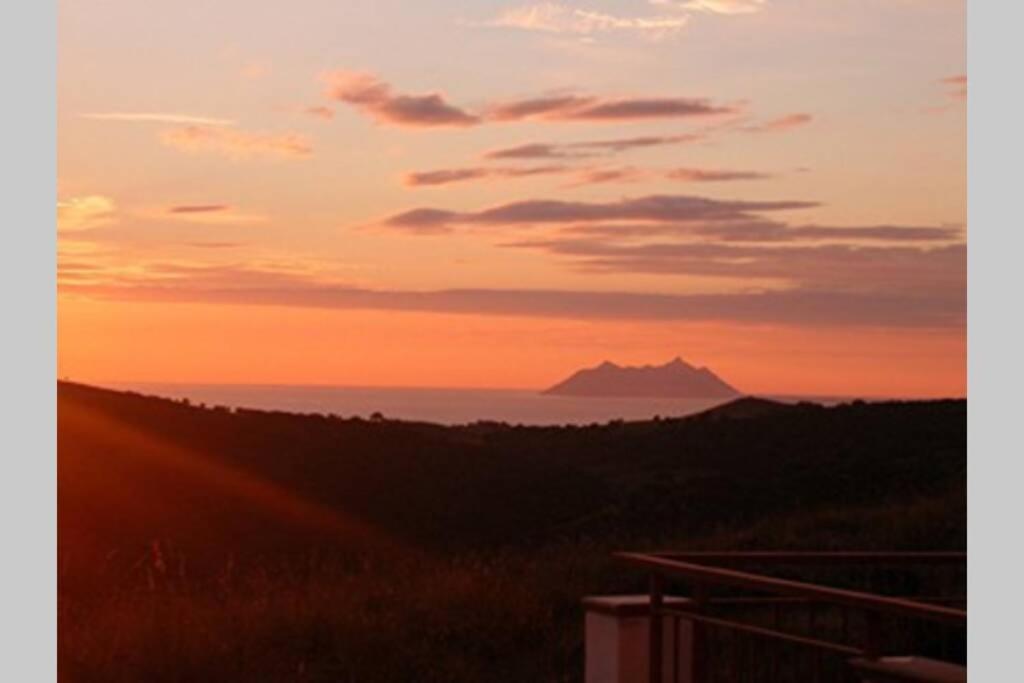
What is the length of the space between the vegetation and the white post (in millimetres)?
3337

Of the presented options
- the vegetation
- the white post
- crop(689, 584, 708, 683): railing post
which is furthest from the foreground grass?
crop(689, 584, 708, 683): railing post

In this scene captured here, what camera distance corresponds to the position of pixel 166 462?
4016 cm

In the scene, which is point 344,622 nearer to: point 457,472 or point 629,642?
point 629,642

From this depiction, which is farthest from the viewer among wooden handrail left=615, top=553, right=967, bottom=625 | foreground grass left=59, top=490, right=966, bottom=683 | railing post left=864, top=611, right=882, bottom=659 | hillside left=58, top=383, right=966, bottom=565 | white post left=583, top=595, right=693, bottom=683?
hillside left=58, top=383, right=966, bottom=565

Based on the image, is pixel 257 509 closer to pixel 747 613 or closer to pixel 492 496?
pixel 492 496

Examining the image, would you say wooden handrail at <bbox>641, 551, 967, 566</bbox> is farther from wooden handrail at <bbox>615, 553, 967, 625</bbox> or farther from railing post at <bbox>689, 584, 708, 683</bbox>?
railing post at <bbox>689, 584, 708, 683</bbox>

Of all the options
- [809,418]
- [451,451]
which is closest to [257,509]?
Answer: [451,451]

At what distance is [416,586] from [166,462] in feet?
85.5

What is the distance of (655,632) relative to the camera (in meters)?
9.49

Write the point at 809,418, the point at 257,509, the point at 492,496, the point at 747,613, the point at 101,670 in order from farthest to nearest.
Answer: the point at 809,418 → the point at 492,496 → the point at 257,509 → the point at 747,613 → the point at 101,670

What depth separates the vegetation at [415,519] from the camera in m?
13.4

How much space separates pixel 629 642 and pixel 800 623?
5.08 m

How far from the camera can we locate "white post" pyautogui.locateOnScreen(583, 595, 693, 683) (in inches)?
372

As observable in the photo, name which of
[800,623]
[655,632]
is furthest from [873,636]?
[800,623]
